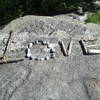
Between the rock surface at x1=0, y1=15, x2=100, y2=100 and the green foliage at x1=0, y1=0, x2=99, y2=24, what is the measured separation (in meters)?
1.77

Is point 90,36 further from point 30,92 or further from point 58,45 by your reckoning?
point 30,92

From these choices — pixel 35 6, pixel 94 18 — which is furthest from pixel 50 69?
pixel 35 6

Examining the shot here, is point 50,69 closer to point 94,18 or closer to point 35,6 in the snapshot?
point 94,18

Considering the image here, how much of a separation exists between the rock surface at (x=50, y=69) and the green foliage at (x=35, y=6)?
69.8 inches

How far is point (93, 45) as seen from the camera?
4.18m

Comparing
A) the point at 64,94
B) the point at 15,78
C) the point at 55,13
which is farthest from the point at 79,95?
the point at 55,13

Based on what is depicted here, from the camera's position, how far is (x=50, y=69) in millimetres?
3725

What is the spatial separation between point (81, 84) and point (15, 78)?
→ 1104 millimetres

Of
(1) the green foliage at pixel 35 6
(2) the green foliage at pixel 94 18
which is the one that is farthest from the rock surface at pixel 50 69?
(1) the green foliage at pixel 35 6

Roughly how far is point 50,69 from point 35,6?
3.51 meters

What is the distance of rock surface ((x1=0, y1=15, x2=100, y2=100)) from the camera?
332 cm

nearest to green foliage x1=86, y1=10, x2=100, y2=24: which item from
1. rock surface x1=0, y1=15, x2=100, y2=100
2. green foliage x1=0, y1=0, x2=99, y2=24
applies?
green foliage x1=0, y1=0, x2=99, y2=24

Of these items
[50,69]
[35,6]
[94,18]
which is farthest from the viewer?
[35,6]

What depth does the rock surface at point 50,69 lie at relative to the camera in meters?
3.32
